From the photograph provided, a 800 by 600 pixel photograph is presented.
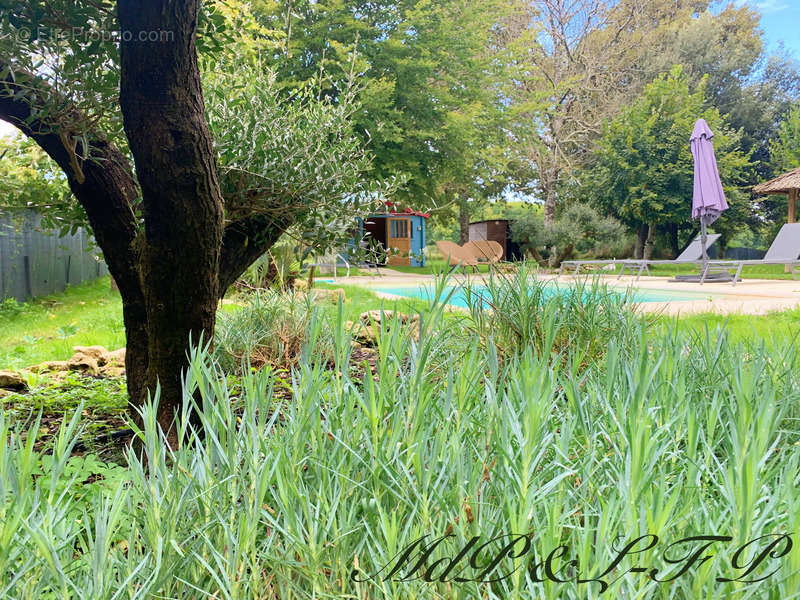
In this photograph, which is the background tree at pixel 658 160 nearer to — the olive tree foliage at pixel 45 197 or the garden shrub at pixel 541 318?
the garden shrub at pixel 541 318

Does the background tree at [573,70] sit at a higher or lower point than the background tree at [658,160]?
higher

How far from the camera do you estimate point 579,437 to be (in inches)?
49.0

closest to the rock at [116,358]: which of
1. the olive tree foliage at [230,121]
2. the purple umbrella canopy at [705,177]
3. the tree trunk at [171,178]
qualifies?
the olive tree foliage at [230,121]

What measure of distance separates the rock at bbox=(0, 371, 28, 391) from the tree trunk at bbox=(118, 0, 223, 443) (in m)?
1.60

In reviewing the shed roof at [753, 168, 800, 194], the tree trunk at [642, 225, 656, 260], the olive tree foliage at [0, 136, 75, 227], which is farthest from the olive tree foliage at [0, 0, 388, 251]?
the tree trunk at [642, 225, 656, 260]

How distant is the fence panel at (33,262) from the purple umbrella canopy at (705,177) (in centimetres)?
1311

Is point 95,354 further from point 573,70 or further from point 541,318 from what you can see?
point 573,70

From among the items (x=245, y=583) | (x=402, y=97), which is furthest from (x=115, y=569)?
(x=402, y=97)

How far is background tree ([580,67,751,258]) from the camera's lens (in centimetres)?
2002

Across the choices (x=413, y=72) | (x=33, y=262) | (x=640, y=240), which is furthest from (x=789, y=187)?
(x=33, y=262)

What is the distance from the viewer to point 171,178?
6.20ft

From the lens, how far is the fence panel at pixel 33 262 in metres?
8.66

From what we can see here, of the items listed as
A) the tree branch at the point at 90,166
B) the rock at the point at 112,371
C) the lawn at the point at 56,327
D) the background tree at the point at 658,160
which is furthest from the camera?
the background tree at the point at 658,160

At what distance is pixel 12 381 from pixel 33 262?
7601 mm
